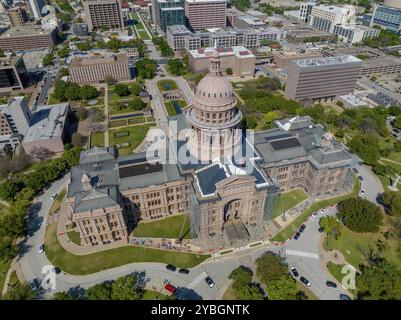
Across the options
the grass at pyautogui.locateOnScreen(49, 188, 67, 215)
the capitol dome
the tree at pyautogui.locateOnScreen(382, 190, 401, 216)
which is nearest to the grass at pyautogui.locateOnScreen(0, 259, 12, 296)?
the grass at pyautogui.locateOnScreen(49, 188, 67, 215)

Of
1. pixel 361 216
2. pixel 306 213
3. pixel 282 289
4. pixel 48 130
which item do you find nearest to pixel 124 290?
pixel 282 289

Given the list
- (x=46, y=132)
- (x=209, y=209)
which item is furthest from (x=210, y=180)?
(x=46, y=132)

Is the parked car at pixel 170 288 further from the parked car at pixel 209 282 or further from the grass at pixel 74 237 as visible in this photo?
the grass at pixel 74 237

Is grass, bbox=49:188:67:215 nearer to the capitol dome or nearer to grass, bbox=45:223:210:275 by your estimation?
grass, bbox=45:223:210:275

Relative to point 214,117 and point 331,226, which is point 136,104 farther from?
point 331,226

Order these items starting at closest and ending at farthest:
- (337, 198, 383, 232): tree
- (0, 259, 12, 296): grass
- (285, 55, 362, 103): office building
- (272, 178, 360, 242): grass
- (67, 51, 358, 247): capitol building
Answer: (0, 259, 12, 296): grass → (67, 51, 358, 247): capitol building → (337, 198, 383, 232): tree → (272, 178, 360, 242): grass → (285, 55, 362, 103): office building

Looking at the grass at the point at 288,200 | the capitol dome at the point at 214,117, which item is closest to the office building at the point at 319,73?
the grass at the point at 288,200
